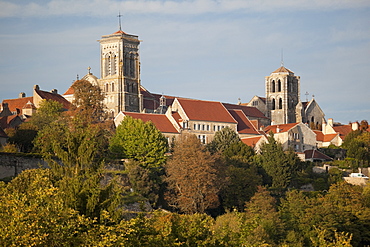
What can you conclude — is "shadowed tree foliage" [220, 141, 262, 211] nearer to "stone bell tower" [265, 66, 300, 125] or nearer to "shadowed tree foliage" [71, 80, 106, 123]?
"shadowed tree foliage" [71, 80, 106, 123]

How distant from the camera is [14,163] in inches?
2234

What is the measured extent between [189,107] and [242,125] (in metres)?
7.22

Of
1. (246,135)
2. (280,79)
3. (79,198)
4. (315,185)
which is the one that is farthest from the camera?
(280,79)

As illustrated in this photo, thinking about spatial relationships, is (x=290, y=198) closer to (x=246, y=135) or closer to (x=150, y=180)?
(x=150, y=180)

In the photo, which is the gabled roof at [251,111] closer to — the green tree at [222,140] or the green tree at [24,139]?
the green tree at [222,140]

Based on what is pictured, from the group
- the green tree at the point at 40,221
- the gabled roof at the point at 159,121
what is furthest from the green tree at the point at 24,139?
the green tree at the point at 40,221

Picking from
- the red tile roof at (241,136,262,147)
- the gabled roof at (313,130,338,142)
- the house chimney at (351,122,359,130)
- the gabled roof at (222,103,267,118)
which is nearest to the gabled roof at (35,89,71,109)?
the gabled roof at (222,103,267,118)

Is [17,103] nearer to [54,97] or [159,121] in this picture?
[54,97]

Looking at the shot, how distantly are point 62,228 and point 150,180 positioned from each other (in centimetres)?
3012

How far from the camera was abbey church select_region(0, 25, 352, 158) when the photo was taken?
8456 cm

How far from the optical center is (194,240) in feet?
131

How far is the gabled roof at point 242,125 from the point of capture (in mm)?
88188

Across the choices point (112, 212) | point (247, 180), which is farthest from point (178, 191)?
point (112, 212)

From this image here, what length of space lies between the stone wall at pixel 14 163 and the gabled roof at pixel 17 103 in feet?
131
